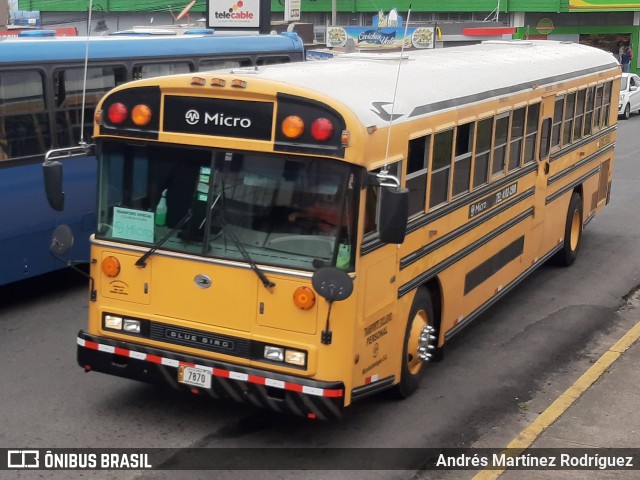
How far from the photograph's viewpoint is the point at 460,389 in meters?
8.71

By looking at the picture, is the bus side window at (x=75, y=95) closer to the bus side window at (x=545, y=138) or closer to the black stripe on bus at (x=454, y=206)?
the black stripe on bus at (x=454, y=206)

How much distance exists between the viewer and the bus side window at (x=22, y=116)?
395 inches

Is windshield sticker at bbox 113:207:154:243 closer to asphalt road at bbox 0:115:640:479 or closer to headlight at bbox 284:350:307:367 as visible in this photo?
headlight at bbox 284:350:307:367

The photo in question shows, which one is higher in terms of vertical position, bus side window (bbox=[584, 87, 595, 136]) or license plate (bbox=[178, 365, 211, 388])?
bus side window (bbox=[584, 87, 595, 136])

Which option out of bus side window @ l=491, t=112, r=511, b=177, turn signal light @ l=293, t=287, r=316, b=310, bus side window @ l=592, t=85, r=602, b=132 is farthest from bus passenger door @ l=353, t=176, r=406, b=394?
bus side window @ l=592, t=85, r=602, b=132

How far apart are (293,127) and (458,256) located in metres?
2.74

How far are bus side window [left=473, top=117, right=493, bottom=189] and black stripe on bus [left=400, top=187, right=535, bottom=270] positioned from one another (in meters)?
0.35

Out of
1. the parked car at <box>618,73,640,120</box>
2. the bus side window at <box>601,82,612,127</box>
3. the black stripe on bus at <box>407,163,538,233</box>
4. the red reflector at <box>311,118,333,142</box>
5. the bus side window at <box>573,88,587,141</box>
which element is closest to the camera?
the red reflector at <box>311,118,333,142</box>

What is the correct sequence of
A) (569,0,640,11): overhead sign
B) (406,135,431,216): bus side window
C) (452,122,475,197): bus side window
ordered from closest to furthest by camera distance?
(406,135,431,216): bus side window → (452,122,475,197): bus side window → (569,0,640,11): overhead sign

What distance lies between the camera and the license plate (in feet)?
23.2

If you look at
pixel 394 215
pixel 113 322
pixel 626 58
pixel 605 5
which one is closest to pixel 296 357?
pixel 394 215

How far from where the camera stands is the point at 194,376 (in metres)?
7.13

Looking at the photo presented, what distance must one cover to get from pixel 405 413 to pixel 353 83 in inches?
101

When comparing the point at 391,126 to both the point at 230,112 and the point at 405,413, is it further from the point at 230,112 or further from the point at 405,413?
the point at 405,413
